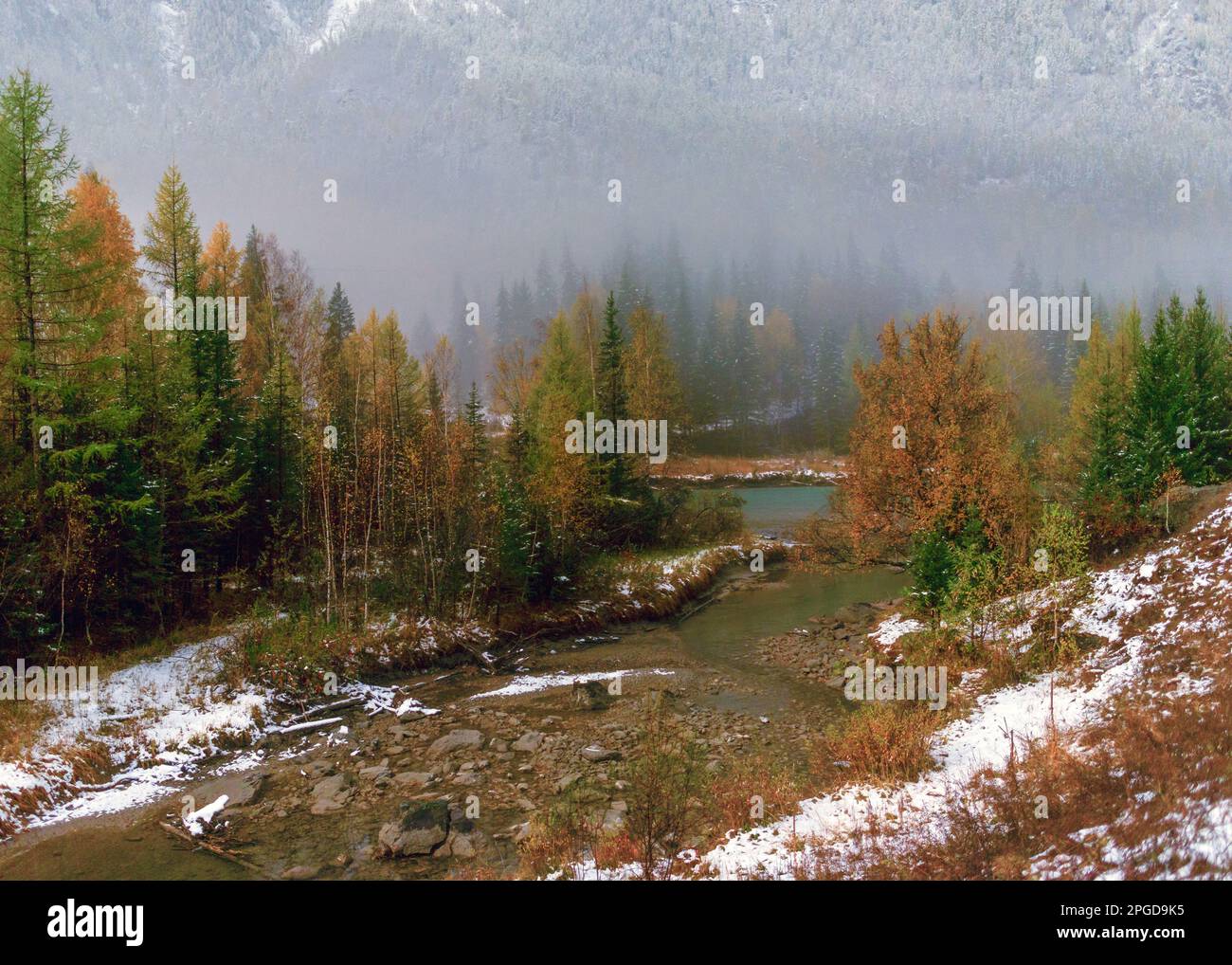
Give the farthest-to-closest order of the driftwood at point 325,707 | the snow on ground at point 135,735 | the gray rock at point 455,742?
1. the driftwood at point 325,707
2. the gray rock at point 455,742
3. the snow on ground at point 135,735

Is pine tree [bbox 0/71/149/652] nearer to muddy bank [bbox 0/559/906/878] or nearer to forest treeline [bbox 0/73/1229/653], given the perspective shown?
forest treeline [bbox 0/73/1229/653]

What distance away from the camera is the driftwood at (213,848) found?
11.9 meters

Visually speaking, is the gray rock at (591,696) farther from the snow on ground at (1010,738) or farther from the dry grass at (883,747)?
the snow on ground at (1010,738)

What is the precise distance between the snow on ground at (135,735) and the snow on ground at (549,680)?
20.7ft

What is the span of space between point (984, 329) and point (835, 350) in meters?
25.3

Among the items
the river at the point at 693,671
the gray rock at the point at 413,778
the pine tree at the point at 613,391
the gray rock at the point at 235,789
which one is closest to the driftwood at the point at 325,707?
the river at the point at 693,671

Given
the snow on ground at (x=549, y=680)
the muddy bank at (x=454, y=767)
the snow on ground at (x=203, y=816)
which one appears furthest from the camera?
the snow on ground at (x=549, y=680)

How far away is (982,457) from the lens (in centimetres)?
2198

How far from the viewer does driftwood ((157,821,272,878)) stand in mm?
11867

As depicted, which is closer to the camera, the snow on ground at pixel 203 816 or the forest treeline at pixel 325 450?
the snow on ground at pixel 203 816
